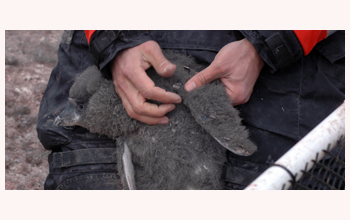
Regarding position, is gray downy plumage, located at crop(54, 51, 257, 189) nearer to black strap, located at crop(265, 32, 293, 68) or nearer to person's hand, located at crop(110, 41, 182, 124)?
person's hand, located at crop(110, 41, 182, 124)

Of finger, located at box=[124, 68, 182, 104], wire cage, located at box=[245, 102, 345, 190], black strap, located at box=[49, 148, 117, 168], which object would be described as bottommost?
black strap, located at box=[49, 148, 117, 168]

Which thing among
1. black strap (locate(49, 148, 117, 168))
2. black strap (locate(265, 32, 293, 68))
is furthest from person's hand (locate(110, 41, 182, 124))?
black strap (locate(265, 32, 293, 68))

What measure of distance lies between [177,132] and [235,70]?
0.54m

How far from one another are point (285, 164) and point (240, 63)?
3.34 ft

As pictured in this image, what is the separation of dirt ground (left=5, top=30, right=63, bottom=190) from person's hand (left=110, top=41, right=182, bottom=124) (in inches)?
65.3

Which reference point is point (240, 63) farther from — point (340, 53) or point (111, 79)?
point (111, 79)

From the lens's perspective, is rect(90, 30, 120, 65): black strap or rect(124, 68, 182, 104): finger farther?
rect(90, 30, 120, 65): black strap

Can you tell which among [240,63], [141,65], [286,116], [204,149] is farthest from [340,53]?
[141,65]

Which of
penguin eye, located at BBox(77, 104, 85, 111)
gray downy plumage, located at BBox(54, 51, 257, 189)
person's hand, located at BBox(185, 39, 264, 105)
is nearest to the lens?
gray downy plumage, located at BBox(54, 51, 257, 189)

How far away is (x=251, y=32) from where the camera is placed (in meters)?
1.96

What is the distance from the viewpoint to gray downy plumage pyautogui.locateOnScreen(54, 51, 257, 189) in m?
1.83

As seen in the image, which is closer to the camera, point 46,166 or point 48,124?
point 48,124

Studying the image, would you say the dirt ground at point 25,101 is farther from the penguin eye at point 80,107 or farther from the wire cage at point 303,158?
the wire cage at point 303,158

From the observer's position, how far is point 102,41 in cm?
211
